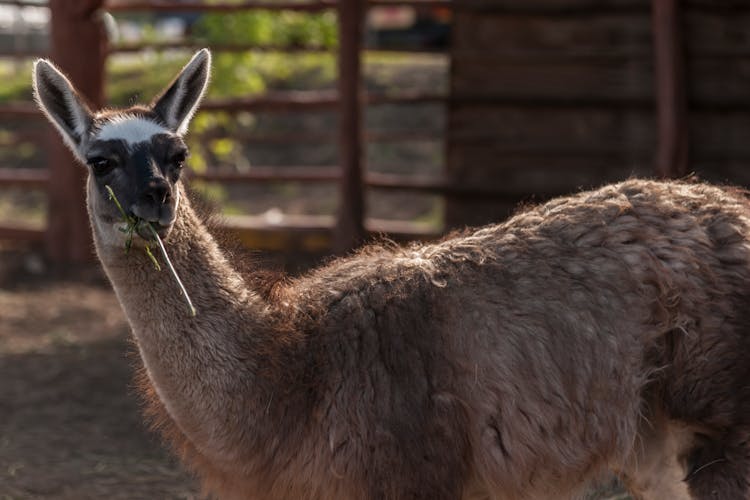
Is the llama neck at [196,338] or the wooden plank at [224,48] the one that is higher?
the wooden plank at [224,48]

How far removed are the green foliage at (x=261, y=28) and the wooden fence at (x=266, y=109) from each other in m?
1.51

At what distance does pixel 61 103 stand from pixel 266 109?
19.1ft

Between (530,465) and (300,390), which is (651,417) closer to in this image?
(530,465)

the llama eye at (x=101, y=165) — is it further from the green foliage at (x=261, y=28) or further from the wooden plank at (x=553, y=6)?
the green foliage at (x=261, y=28)

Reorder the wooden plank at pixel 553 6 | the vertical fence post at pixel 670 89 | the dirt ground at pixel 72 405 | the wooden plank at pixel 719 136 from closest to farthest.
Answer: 1. the dirt ground at pixel 72 405
2. the vertical fence post at pixel 670 89
3. the wooden plank at pixel 719 136
4. the wooden plank at pixel 553 6

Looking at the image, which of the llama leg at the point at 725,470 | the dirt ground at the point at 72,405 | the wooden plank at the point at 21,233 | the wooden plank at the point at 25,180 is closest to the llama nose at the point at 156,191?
the dirt ground at the point at 72,405

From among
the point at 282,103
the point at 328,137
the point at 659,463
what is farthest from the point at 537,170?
the point at 659,463

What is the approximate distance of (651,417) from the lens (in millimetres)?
3914

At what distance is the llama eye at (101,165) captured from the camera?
377 centimetres

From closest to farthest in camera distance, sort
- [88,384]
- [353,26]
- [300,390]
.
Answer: [300,390]
[88,384]
[353,26]

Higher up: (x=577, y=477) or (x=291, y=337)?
(x=291, y=337)

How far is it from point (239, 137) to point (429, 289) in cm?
753

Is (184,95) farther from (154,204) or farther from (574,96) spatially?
(574,96)

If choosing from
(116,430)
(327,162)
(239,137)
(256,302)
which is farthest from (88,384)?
(327,162)
